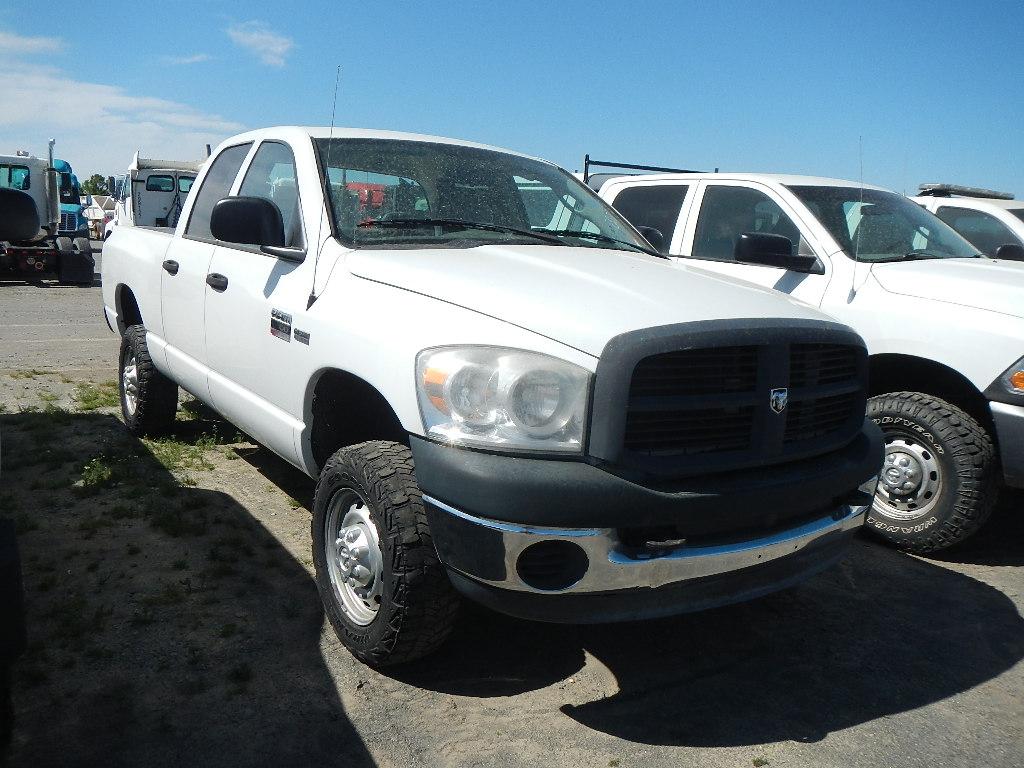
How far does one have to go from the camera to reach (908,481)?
463 centimetres

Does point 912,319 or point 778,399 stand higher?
point 912,319

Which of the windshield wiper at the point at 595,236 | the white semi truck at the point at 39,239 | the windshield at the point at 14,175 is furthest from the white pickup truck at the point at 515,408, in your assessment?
the windshield at the point at 14,175

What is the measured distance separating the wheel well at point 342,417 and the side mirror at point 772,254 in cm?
263

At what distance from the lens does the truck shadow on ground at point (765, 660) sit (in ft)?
9.84

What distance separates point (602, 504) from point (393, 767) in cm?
100

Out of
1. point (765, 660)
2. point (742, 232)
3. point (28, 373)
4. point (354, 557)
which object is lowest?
point (28, 373)

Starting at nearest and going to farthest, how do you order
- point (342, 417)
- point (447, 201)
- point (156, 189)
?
point (342, 417)
point (447, 201)
point (156, 189)

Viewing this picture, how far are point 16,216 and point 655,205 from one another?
4527 millimetres

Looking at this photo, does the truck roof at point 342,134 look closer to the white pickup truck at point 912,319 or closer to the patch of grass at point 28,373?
the white pickup truck at point 912,319

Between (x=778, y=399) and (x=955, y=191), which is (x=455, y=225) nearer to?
(x=778, y=399)

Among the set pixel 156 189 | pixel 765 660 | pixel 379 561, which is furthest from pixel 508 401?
pixel 156 189

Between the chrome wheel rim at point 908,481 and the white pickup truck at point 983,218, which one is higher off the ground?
the white pickup truck at point 983,218

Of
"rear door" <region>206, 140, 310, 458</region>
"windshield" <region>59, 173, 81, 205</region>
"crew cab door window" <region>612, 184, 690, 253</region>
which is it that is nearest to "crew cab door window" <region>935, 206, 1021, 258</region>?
"crew cab door window" <region>612, 184, 690, 253</region>

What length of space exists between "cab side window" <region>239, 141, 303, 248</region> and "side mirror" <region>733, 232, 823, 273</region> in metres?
2.58
